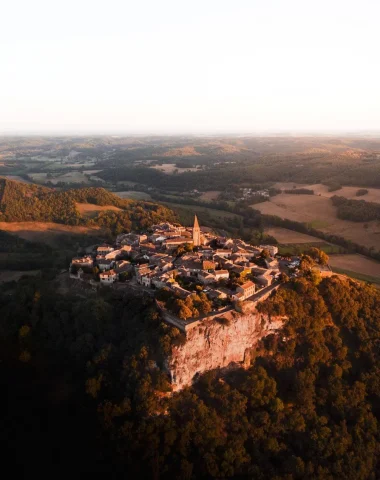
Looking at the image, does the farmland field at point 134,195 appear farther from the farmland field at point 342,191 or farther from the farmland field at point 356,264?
the farmland field at point 356,264

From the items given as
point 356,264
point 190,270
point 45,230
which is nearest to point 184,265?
point 190,270

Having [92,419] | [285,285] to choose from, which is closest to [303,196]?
[285,285]

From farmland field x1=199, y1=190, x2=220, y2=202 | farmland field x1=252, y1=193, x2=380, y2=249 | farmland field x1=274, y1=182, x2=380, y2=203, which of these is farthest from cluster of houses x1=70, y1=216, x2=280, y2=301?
farmland field x1=199, y1=190, x2=220, y2=202

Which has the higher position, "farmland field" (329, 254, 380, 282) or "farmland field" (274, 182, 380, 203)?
"farmland field" (274, 182, 380, 203)

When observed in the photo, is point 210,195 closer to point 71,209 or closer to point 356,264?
point 71,209

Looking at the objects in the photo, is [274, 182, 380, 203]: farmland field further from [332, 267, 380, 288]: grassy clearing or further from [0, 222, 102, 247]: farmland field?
[0, 222, 102, 247]: farmland field

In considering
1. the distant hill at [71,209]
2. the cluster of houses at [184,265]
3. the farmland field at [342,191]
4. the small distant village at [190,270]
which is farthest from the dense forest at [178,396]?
the farmland field at [342,191]
